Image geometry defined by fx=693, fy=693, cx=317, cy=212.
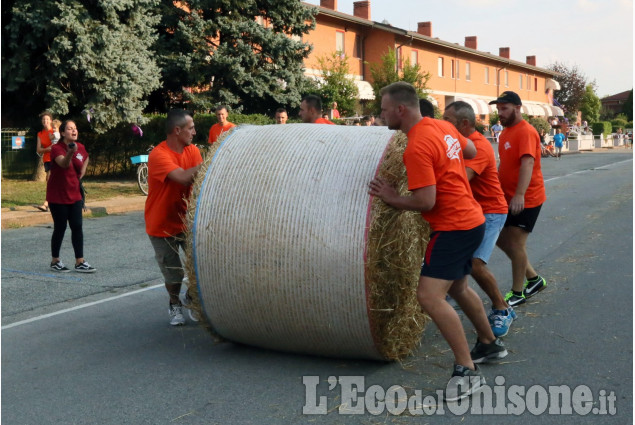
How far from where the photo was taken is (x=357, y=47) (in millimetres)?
40219

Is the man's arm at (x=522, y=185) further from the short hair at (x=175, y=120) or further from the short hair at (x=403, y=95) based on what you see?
the short hair at (x=175, y=120)

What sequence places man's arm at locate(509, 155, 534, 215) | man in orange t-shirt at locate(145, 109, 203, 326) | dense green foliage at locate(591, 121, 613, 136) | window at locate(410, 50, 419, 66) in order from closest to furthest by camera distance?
1. man in orange t-shirt at locate(145, 109, 203, 326)
2. man's arm at locate(509, 155, 534, 215)
3. window at locate(410, 50, 419, 66)
4. dense green foliage at locate(591, 121, 613, 136)

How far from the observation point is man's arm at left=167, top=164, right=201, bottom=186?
5.26 m

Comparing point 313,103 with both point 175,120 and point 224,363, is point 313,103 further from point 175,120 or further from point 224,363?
point 224,363

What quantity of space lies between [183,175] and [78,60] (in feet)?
42.5

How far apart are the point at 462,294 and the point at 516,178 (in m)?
1.88

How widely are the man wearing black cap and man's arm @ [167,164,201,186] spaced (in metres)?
2.71

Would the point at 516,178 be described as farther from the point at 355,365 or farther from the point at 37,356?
the point at 37,356

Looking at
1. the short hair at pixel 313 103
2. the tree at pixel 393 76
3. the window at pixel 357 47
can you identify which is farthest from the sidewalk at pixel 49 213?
the window at pixel 357 47

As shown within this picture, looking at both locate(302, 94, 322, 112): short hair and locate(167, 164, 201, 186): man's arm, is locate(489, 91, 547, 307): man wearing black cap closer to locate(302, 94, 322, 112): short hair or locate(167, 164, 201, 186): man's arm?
locate(302, 94, 322, 112): short hair

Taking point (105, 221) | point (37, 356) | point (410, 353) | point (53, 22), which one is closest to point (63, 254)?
point (105, 221)

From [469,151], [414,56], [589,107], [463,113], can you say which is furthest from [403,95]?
[589,107]

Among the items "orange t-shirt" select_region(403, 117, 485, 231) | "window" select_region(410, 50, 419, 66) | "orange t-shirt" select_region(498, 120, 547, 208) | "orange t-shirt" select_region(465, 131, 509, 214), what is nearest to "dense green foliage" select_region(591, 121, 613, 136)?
"window" select_region(410, 50, 419, 66)

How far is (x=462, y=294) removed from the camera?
4.66 metres
